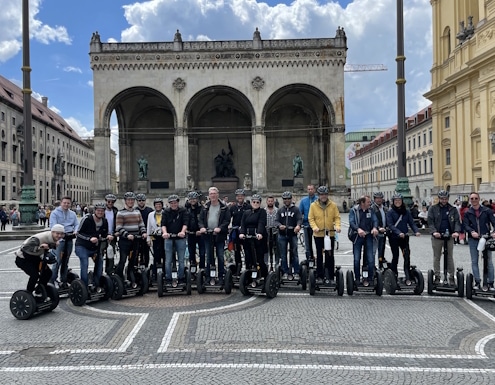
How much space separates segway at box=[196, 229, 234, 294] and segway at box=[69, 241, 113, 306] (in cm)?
172

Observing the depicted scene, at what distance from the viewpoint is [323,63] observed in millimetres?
38438

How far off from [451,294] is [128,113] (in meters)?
38.7

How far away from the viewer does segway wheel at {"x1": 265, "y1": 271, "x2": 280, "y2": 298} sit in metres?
8.62

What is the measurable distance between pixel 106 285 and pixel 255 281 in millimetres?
2812

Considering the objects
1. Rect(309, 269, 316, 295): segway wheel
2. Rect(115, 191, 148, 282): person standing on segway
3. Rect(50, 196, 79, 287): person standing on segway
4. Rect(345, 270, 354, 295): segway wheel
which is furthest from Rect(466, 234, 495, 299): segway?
Rect(50, 196, 79, 287): person standing on segway

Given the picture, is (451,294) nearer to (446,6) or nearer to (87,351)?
(87,351)

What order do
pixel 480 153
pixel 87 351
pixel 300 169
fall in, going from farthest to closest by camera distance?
A: pixel 300 169
pixel 480 153
pixel 87 351

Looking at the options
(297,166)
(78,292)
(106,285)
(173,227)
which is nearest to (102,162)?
(297,166)

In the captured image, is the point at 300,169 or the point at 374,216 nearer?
the point at 374,216

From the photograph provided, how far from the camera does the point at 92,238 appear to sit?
842cm

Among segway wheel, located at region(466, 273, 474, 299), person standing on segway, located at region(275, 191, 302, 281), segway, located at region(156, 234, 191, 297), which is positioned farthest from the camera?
person standing on segway, located at region(275, 191, 302, 281)

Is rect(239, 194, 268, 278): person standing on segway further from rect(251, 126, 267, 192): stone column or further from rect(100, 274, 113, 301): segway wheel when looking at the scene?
A: rect(251, 126, 267, 192): stone column

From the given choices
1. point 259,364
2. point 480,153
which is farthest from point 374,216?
point 480,153

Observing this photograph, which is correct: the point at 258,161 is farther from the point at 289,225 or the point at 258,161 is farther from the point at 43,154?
the point at 43,154
